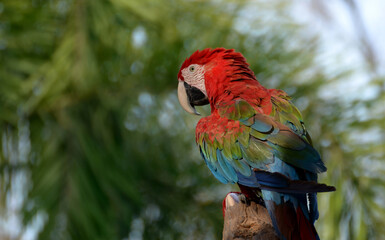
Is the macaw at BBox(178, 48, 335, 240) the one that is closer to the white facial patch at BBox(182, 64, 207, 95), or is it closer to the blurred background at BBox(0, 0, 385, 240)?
the white facial patch at BBox(182, 64, 207, 95)

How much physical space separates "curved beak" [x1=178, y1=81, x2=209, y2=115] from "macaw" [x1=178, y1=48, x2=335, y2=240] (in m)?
0.06

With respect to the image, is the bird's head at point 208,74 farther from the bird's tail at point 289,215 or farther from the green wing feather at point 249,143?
the bird's tail at point 289,215

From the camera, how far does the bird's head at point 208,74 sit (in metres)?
1.17

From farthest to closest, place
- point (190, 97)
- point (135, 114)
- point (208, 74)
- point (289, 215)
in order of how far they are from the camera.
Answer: point (135, 114)
point (190, 97)
point (208, 74)
point (289, 215)

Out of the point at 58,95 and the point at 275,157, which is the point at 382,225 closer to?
the point at 275,157

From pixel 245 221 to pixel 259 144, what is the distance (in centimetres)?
18

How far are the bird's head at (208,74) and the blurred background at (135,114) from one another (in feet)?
3.18

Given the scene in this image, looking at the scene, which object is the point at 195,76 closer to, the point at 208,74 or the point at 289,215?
the point at 208,74

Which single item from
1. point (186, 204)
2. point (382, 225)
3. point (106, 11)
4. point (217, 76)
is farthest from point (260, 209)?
point (106, 11)

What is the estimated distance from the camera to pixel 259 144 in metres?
0.96

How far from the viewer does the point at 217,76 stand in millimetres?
1182

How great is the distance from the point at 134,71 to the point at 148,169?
55cm

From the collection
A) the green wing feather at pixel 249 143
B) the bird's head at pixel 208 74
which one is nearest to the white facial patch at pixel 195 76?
the bird's head at pixel 208 74

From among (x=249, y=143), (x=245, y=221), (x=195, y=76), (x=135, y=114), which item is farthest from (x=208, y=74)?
(x=135, y=114)
